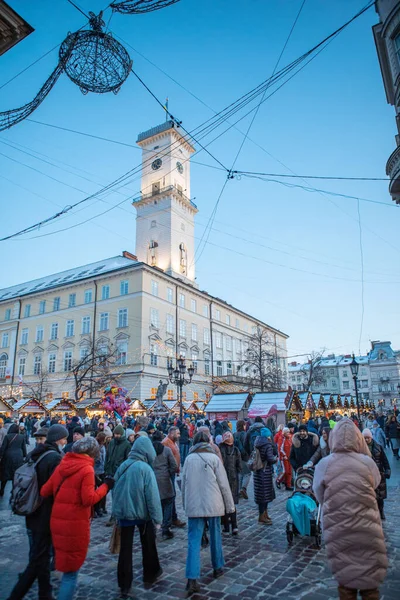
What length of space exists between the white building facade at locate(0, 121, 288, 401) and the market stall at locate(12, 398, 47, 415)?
28.7ft

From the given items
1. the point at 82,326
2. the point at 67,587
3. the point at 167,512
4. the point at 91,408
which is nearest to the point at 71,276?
the point at 82,326

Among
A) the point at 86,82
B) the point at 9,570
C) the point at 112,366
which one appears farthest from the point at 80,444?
the point at 112,366

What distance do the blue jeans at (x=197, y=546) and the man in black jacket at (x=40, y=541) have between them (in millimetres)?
1547

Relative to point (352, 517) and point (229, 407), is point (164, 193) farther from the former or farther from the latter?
point (352, 517)

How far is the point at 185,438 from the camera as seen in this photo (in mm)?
14984

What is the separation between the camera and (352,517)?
10.6 feet

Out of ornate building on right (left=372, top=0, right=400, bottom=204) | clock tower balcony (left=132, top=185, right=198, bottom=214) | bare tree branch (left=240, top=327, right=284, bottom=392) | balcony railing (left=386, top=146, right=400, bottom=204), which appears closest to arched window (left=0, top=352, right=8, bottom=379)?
clock tower balcony (left=132, top=185, right=198, bottom=214)

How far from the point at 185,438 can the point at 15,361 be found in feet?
141

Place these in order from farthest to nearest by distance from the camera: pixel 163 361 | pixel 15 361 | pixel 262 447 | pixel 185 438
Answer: pixel 15 361 → pixel 163 361 → pixel 185 438 → pixel 262 447

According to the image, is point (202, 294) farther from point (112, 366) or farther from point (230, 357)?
point (112, 366)


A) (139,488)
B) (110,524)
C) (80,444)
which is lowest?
(110,524)

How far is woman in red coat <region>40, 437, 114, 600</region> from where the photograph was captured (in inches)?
148

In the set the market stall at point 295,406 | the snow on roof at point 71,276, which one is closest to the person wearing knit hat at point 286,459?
the market stall at point 295,406

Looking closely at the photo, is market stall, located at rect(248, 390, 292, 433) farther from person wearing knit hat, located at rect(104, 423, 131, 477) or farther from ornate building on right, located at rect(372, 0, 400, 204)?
person wearing knit hat, located at rect(104, 423, 131, 477)
